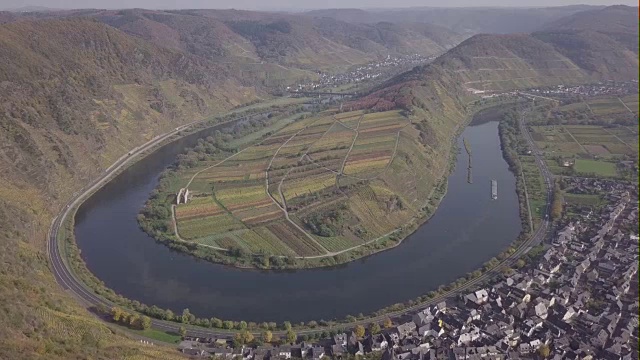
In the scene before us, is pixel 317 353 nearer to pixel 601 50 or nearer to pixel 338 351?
pixel 338 351

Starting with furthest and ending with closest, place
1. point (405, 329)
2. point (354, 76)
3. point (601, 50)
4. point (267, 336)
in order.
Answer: point (354, 76) → point (601, 50) → point (405, 329) → point (267, 336)

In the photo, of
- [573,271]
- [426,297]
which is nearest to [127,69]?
[426,297]

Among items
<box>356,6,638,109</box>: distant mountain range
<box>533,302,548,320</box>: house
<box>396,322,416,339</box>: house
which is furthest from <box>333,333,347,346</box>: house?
<box>356,6,638,109</box>: distant mountain range

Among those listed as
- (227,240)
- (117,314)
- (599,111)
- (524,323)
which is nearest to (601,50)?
(599,111)

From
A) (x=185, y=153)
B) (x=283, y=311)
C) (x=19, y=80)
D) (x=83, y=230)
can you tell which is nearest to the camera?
(x=283, y=311)

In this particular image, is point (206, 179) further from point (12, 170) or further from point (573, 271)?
point (573, 271)
